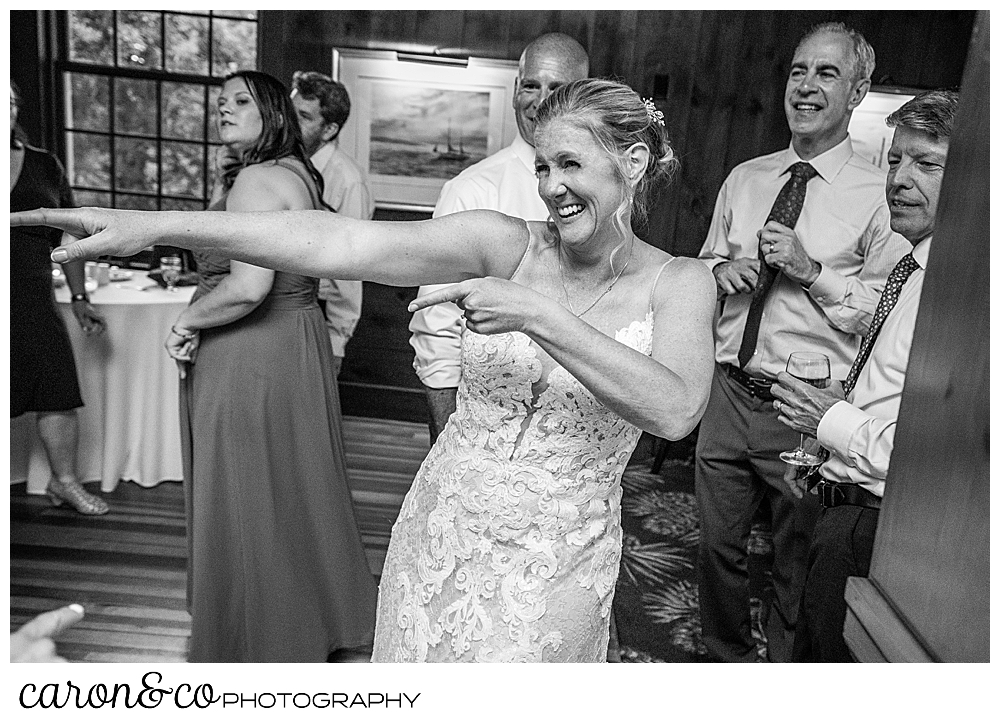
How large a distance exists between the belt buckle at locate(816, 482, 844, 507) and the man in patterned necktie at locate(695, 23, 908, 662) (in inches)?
17.4

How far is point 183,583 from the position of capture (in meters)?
2.39

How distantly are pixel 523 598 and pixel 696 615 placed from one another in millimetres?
1355

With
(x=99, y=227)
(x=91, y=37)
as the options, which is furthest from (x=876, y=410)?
(x=91, y=37)

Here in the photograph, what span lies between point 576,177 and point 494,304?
0.28m

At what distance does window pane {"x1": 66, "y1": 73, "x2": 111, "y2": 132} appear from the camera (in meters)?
4.18

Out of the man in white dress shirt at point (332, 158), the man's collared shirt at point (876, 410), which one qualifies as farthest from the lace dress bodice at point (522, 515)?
the man in white dress shirt at point (332, 158)

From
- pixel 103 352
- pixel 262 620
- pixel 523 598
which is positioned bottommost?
pixel 262 620

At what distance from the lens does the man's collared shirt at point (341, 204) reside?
306cm

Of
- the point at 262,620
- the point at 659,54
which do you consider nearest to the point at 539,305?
the point at 262,620

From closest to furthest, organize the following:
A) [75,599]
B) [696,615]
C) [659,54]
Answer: [75,599], [696,615], [659,54]

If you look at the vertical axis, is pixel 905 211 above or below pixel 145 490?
above

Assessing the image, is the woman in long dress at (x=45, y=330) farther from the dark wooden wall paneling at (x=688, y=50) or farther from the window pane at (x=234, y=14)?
the window pane at (x=234, y=14)

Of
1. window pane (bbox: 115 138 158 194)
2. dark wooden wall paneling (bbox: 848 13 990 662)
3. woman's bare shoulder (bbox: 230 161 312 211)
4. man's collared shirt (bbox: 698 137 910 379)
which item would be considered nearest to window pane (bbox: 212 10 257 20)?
window pane (bbox: 115 138 158 194)
